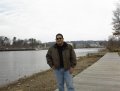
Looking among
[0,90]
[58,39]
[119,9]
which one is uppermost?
[119,9]

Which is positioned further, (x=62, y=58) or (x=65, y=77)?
(x=65, y=77)

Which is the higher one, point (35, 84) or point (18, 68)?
point (35, 84)

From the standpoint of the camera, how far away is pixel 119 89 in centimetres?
1163

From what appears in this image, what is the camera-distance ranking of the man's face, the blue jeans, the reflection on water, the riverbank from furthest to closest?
the reflection on water
the riverbank
the blue jeans
the man's face

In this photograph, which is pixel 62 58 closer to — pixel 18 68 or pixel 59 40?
pixel 59 40

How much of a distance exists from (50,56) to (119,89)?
3.85 metres

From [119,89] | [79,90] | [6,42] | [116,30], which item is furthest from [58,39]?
[6,42]

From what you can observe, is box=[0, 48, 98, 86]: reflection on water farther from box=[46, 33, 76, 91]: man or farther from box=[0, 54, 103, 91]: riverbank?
box=[46, 33, 76, 91]: man

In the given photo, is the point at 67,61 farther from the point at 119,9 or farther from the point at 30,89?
the point at 119,9

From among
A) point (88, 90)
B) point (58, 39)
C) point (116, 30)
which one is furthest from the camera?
point (116, 30)

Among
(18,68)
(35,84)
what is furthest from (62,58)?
(18,68)

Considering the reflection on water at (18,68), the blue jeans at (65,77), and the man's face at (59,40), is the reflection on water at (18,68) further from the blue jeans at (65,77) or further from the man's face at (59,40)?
the man's face at (59,40)

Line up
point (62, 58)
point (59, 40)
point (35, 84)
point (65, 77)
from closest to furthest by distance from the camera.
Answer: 1. point (59, 40)
2. point (62, 58)
3. point (65, 77)
4. point (35, 84)

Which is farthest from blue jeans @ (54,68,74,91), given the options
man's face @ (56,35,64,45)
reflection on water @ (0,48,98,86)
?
reflection on water @ (0,48,98,86)
